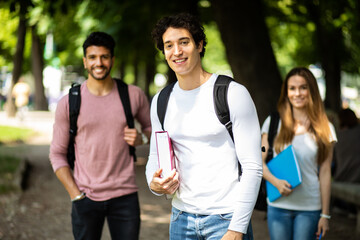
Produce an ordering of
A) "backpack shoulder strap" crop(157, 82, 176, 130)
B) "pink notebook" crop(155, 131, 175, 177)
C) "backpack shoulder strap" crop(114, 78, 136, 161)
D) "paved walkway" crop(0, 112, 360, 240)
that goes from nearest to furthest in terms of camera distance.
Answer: "pink notebook" crop(155, 131, 175, 177) < "backpack shoulder strap" crop(157, 82, 176, 130) < "backpack shoulder strap" crop(114, 78, 136, 161) < "paved walkway" crop(0, 112, 360, 240)

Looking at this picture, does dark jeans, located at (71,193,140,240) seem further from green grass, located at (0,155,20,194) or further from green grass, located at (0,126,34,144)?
green grass, located at (0,126,34,144)

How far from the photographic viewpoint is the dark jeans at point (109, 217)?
3832mm

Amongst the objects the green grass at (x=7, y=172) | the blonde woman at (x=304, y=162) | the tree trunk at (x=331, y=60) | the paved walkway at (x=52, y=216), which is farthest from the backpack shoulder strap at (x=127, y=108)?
the tree trunk at (x=331, y=60)

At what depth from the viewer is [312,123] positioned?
3.93 meters

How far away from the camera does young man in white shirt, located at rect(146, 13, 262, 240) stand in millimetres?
2576

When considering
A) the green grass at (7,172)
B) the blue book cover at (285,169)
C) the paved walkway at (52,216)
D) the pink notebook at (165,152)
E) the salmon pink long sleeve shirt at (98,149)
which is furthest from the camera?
the green grass at (7,172)

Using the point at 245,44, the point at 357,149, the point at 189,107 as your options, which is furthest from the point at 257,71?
the point at 189,107

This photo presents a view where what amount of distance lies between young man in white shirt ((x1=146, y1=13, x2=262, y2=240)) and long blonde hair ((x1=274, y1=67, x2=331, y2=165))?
134 centimetres

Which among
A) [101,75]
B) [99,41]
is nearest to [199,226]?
[101,75]

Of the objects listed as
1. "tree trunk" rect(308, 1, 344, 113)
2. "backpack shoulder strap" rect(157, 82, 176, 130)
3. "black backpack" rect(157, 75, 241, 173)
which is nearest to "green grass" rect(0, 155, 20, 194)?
"backpack shoulder strap" rect(157, 82, 176, 130)

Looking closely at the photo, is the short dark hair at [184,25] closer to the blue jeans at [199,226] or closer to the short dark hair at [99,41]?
the blue jeans at [199,226]

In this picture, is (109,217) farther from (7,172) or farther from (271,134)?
(7,172)

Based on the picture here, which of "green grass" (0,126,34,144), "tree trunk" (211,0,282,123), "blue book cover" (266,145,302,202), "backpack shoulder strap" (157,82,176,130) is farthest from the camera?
"green grass" (0,126,34,144)

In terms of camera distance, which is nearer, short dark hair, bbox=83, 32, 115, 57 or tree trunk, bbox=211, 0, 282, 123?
short dark hair, bbox=83, 32, 115, 57
